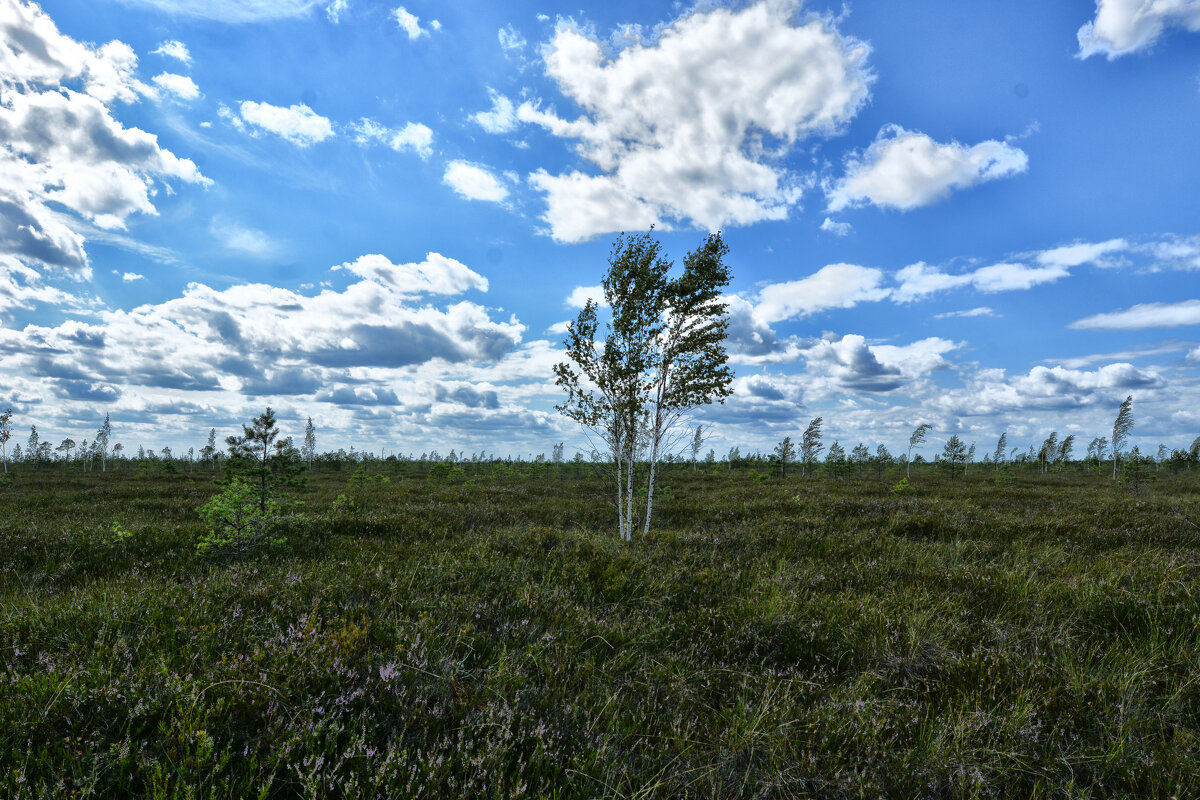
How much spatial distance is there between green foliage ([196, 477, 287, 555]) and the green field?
42cm

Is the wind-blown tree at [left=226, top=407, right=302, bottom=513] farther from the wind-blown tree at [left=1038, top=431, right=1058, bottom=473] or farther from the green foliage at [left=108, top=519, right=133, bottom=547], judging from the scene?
the wind-blown tree at [left=1038, top=431, right=1058, bottom=473]

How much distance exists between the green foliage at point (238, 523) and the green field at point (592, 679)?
421 millimetres

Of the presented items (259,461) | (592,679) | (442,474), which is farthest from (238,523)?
(442,474)

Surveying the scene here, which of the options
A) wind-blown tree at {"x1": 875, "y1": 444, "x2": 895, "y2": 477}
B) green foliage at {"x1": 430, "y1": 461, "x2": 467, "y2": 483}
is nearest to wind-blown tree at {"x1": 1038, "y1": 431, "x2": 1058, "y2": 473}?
wind-blown tree at {"x1": 875, "y1": 444, "x2": 895, "y2": 477}

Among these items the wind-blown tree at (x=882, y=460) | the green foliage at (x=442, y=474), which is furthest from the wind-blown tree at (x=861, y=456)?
the green foliage at (x=442, y=474)

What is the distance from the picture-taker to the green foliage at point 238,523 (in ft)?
23.0

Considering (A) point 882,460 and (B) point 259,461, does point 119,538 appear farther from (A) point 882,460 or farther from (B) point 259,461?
(A) point 882,460

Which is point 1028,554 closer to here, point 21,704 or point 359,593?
point 359,593

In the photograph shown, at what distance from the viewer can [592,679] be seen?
350 centimetres

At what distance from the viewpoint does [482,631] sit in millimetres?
3998

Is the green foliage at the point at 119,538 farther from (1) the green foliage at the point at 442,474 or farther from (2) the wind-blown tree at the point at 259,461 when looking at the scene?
(1) the green foliage at the point at 442,474

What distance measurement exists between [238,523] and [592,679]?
6.49m

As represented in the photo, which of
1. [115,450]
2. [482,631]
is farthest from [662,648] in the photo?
[115,450]

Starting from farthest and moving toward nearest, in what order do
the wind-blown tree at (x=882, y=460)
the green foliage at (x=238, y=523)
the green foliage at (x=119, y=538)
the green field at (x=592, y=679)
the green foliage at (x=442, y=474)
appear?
1. the wind-blown tree at (x=882, y=460)
2. the green foliage at (x=442, y=474)
3. the green foliage at (x=119, y=538)
4. the green foliage at (x=238, y=523)
5. the green field at (x=592, y=679)
